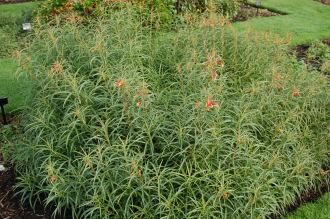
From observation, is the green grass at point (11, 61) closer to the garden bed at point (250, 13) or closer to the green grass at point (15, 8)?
the green grass at point (15, 8)

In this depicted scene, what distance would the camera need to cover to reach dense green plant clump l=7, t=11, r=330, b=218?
3.08 meters

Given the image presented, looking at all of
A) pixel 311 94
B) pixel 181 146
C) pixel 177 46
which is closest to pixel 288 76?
pixel 311 94

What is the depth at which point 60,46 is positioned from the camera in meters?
4.33

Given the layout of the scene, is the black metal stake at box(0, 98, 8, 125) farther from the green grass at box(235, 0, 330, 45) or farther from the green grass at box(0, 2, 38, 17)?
the green grass at box(0, 2, 38, 17)

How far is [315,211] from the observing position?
3.64m

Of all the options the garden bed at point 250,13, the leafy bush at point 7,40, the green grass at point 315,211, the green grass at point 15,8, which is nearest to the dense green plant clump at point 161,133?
the green grass at point 315,211

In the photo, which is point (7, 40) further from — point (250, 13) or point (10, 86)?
point (250, 13)

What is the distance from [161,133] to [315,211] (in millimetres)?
1493

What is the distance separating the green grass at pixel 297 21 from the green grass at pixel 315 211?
4.08m

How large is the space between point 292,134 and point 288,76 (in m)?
0.93

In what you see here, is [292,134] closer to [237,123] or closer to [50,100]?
[237,123]

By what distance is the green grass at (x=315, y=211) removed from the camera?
3584mm

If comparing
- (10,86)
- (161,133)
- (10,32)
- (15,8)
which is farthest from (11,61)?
(161,133)

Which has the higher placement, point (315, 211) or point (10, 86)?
point (10, 86)
